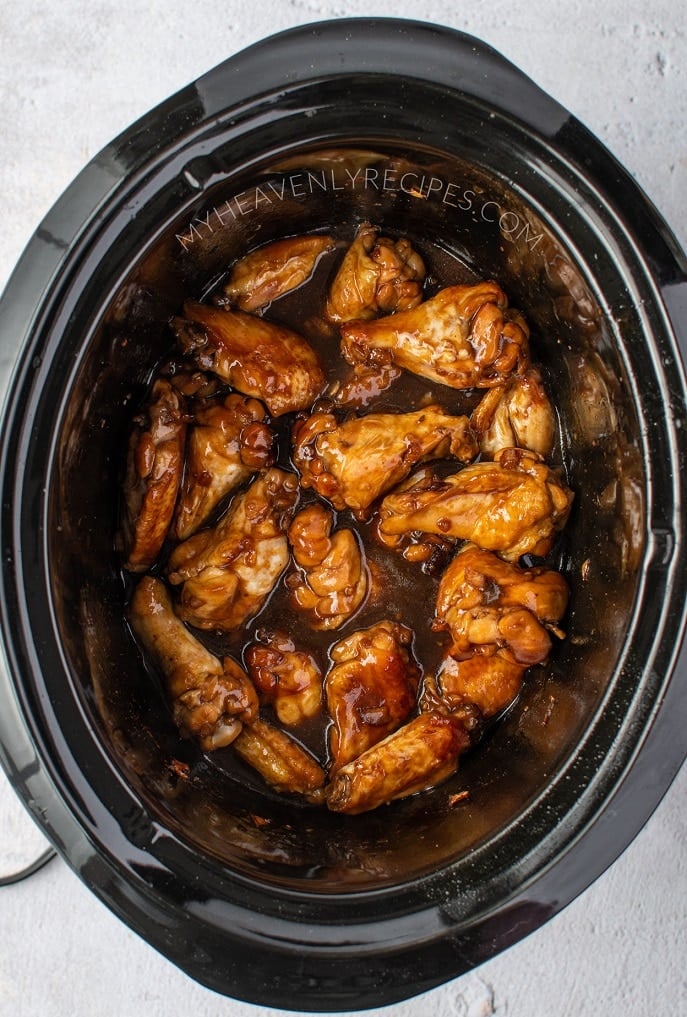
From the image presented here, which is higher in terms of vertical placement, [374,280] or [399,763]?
[374,280]

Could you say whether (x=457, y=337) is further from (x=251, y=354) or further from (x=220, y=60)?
(x=220, y=60)

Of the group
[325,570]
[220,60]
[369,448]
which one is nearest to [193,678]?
[325,570]

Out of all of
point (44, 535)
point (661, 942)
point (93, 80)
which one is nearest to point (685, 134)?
point (93, 80)

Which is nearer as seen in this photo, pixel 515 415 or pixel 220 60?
pixel 515 415

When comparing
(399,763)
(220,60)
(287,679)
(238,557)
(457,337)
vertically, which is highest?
(220,60)

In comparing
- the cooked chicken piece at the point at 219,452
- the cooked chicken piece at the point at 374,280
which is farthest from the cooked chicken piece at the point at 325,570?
the cooked chicken piece at the point at 374,280

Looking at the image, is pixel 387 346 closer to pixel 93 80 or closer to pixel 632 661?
pixel 632 661

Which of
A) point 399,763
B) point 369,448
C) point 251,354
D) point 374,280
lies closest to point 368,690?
point 399,763
